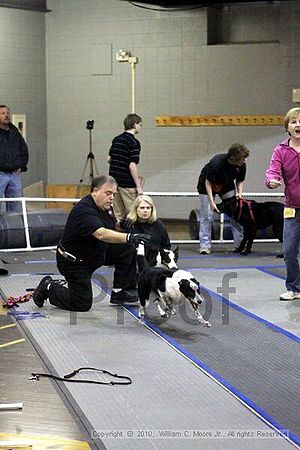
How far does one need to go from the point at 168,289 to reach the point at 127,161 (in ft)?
12.2

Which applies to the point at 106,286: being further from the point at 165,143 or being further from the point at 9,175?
the point at 165,143

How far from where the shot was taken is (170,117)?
45.5 ft

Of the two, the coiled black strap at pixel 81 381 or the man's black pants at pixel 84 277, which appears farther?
the man's black pants at pixel 84 277

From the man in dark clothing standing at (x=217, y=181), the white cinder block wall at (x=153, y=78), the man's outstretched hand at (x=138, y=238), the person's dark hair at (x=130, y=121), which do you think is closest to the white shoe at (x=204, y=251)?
the man in dark clothing standing at (x=217, y=181)

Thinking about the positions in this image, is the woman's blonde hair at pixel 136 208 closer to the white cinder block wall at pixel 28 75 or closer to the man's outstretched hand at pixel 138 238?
the man's outstretched hand at pixel 138 238

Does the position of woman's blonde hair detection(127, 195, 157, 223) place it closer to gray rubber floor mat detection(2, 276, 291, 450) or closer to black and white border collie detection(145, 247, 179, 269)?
black and white border collie detection(145, 247, 179, 269)

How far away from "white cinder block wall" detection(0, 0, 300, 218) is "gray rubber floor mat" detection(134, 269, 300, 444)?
19.6 feet

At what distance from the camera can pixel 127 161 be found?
991cm

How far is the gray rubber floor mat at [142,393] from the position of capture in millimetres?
4176

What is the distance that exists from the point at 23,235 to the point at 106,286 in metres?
2.60

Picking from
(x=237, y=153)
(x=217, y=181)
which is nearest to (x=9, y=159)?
(x=217, y=181)

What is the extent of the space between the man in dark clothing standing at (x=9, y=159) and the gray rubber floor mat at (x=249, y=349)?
363cm

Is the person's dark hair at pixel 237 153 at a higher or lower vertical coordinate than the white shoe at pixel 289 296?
higher

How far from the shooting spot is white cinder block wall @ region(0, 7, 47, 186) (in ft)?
45.3
